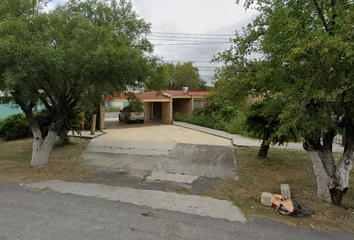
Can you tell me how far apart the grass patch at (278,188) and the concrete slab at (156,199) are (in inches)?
13.2

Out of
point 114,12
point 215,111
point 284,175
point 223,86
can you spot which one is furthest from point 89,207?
point 215,111

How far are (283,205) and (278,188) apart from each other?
1.38 m

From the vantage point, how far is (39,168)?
7.03 meters

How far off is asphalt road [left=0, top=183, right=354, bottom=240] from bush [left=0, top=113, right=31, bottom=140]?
9421 mm

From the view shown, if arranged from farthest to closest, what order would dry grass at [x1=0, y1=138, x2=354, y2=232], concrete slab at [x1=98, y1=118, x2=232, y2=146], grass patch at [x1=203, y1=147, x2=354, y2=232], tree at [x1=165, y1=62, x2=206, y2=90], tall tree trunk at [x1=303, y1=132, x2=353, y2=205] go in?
1. tree at [x1=165, y1=62, x2=206, y2=90]
2. concrete slab at [x1=98, y1=118, x2=232, y2=146]
3. tall tree trunk at [x1=303, y1=132, x2=353, y2=205]
4. dry grass at [x1=0, y1=138, x2=354, y2=232]
5. grass patch at [x1=203, y1=147, x2=354, y2=232]

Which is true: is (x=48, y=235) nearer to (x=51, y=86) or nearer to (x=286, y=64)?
(x=51, y=86)

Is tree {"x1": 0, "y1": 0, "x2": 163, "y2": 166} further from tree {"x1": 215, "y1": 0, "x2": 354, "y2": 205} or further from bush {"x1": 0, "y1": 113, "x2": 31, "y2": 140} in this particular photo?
bush {"x1": 0, "y1": 113, "x2": 31, "y2": 140}

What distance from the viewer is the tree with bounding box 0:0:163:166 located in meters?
5.03

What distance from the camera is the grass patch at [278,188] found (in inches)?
156

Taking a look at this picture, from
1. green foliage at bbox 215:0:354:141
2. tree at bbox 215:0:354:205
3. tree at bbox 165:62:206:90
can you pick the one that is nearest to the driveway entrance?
tree at bbox 215:0:354:205

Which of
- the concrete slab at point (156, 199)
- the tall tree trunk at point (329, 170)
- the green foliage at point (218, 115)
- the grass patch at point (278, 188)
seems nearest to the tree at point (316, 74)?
the tall tree trunk at point (329, 170)

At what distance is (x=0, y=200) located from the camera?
184 inches

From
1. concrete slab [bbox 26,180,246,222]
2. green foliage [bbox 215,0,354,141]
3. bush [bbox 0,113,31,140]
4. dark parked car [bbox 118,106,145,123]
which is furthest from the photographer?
→ dark parked car [bbox 118,106,145,123]

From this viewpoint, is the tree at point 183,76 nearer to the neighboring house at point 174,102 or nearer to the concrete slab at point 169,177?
the neighboring house at point 174,102
